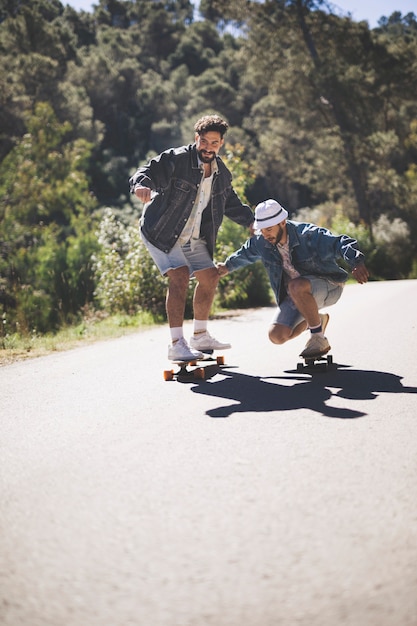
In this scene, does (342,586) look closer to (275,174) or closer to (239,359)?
(239,359)

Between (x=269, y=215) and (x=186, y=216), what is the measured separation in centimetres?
84

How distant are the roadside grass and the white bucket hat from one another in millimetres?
3132

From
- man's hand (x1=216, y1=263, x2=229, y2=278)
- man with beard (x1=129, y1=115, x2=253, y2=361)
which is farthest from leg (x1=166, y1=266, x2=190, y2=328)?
man's hand (x1=216, y1=263, x2=229, y2=278)

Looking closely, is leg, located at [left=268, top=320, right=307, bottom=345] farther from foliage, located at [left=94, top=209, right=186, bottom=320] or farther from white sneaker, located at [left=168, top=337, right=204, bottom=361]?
foliage, located at [left=94, top=209, right=186, bottom=320]

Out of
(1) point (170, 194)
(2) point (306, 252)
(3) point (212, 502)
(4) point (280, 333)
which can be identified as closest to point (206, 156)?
(1) point (170, 194)

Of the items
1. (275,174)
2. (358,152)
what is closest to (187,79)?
(275,174)

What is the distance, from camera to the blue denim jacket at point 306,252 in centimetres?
613

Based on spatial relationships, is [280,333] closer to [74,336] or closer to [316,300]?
[316,300]

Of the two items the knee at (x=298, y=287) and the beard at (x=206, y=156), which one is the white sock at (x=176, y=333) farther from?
A: the beard at (x=206, y=156)

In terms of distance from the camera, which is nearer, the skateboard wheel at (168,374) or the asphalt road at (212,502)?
the asphalt road at (212,502)

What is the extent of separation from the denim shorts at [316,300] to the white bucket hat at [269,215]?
615 mm

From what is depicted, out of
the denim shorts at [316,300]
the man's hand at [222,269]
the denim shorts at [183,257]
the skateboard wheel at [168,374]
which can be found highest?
the denim shorts at [183,257]

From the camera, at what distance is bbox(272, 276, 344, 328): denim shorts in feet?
20.6

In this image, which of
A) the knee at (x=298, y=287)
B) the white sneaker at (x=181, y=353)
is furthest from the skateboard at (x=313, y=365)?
the white sneaker at (x=181, y=353)
